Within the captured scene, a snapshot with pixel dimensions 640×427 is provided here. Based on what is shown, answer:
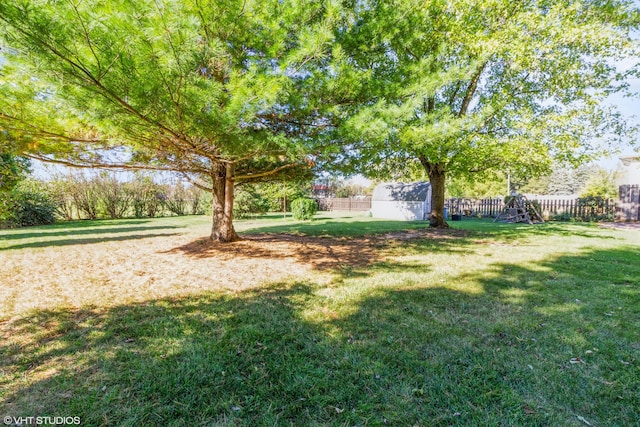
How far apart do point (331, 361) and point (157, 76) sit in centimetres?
359

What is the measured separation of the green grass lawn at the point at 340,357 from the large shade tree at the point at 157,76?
8.13 feet

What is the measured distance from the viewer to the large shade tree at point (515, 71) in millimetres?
6332

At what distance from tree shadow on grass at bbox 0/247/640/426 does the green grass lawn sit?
0.01 meters

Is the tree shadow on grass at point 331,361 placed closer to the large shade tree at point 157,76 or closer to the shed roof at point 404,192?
the large shade tree at point 157,76

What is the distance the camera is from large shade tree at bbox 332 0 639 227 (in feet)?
20.8

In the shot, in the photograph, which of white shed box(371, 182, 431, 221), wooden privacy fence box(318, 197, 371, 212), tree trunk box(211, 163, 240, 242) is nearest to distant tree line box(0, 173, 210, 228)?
tree trunk box(211, 163, 240, 242)

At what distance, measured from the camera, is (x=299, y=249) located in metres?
7.39

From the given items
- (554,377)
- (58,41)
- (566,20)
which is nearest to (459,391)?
(554,377)

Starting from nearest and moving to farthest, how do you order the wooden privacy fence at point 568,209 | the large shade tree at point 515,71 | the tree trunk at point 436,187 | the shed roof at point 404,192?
the large shade tree at point 515,71 → the tree trunk at point 436,187 → the wooden privacy fence at point 568,209 → the shed roof at point 404,192

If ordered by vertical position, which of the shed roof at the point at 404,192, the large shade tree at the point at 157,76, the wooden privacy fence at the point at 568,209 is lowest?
the wooden privacy fence at the point at 568,209

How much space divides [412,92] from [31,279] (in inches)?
283
